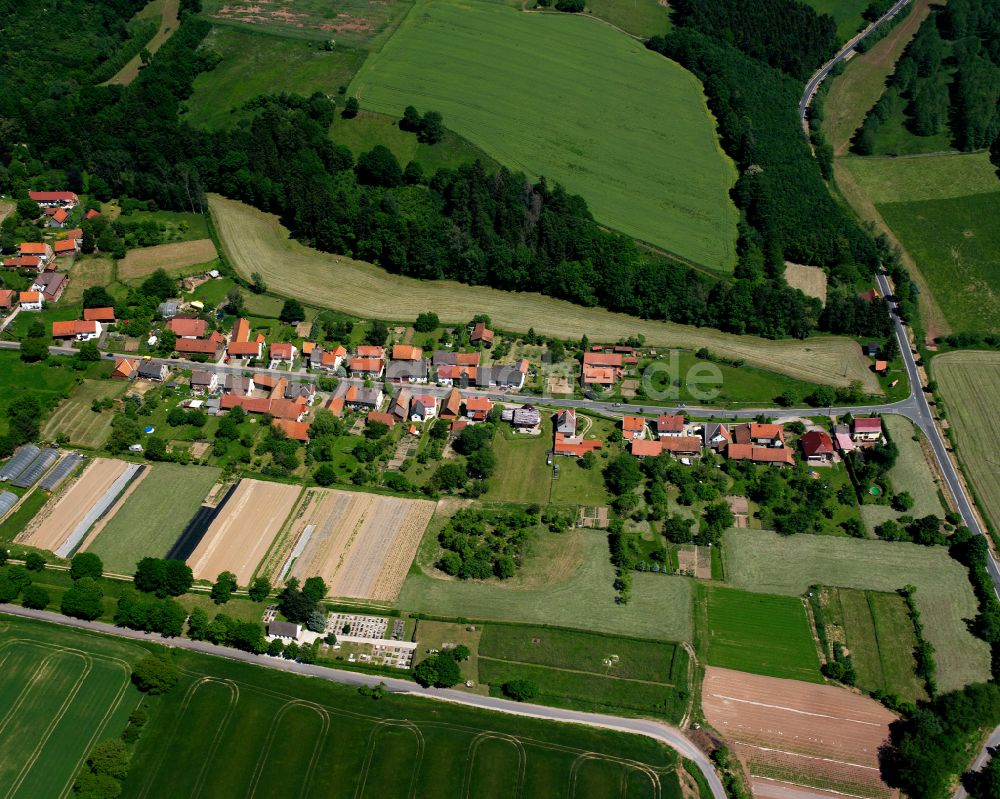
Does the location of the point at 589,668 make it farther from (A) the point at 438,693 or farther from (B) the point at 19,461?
(B) the point at 19,461

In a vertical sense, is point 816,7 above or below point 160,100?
above

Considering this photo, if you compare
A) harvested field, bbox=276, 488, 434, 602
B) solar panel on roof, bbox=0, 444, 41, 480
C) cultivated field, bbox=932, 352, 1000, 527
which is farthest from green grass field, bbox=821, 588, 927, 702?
solar panel on roof, bbox=0, 444, 41, 480

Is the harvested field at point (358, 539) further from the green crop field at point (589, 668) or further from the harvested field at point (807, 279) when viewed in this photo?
the harvested field at point (807, 279)

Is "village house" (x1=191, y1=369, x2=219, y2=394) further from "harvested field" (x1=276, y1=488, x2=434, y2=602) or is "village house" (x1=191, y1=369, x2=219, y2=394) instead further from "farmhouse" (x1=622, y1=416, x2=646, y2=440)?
"farmhouse" (x1=622, y1=416, x2=646, y2=440)

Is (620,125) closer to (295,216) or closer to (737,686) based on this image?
(295,216)

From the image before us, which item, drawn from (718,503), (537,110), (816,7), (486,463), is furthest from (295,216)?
(816,7)

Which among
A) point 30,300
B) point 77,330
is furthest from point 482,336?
point 30,300
